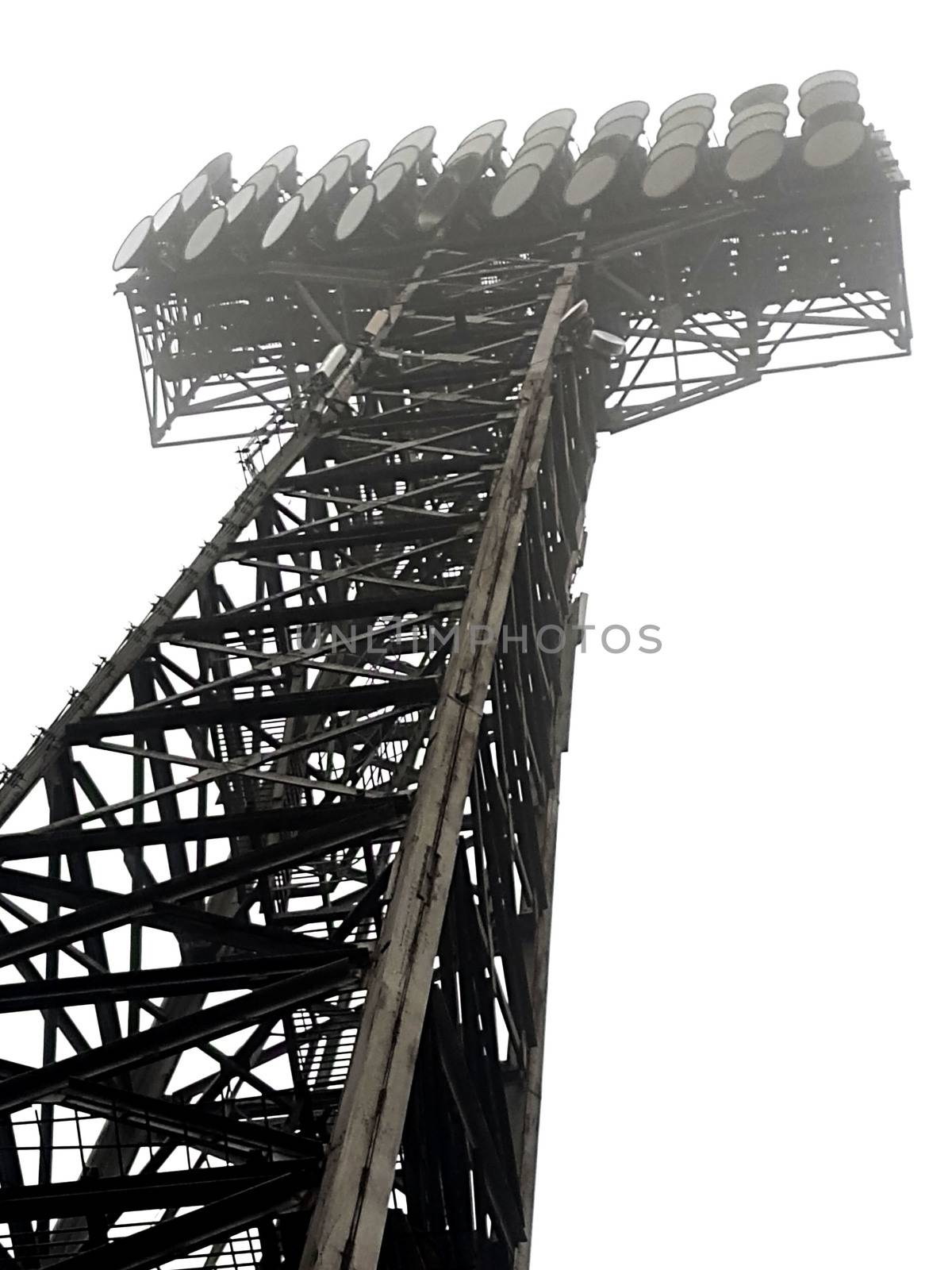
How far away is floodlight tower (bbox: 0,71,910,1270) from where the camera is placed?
1409 centimetres

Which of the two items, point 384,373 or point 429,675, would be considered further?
point 384,373

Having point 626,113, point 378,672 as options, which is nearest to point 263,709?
point 378,672

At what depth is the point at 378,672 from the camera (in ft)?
66.1

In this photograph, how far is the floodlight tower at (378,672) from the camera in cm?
1409

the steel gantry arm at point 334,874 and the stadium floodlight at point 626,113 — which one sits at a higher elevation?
the stadium floodlight at point 626,113

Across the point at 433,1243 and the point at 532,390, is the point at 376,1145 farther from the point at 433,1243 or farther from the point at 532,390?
the point at 532,390

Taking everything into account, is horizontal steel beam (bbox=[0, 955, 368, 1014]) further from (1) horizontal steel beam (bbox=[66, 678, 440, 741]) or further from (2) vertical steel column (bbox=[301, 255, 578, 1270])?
(1) horizontal steel beam (bbox=[66, 678, 440, 741])

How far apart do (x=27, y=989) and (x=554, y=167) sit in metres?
24.8

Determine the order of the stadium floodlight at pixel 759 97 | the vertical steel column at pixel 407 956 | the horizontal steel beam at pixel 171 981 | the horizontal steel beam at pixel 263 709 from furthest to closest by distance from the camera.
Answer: the stadium floodlight at pixel 759 97
the horizontal steel beam at pixel 263 709
the horizontal steel beam at pixel 171 981
the vertical steel column at pixel 407 956

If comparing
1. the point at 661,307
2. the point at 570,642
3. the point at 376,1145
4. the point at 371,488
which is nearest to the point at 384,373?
the point at 371,488

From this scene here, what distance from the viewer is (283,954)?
15.1 m

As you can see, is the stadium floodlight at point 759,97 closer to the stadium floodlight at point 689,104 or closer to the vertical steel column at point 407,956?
the stadium floodlight at point 689,104

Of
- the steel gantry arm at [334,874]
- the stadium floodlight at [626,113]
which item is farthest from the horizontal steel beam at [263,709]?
the stadium floodlight at [626,113]

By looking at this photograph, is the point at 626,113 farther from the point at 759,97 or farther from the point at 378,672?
the point at 378,672
